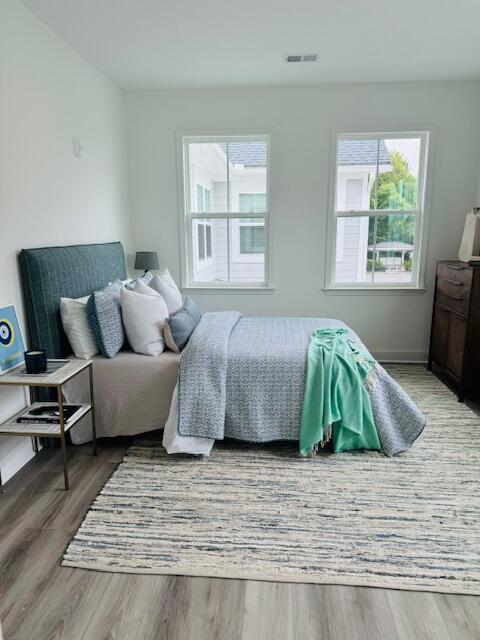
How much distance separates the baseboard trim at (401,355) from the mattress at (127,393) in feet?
8.46

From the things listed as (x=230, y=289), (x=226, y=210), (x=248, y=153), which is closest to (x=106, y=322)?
(x=230, y=289)

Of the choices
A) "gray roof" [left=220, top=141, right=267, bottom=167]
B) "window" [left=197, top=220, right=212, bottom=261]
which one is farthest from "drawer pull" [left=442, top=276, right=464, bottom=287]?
"window" [left=197, top=220, right=212, bottom=261]

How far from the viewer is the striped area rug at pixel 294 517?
172 centimetres

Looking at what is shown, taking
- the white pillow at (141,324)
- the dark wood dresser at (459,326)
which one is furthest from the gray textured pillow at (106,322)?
the dark wood dresser at (459,326)

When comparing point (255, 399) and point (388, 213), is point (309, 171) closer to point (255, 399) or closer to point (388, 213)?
point (388, 213)

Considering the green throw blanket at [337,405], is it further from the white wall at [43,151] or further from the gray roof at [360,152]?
the gray roof at [360,152]

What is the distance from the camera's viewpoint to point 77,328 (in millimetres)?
2729

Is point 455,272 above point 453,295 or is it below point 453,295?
above

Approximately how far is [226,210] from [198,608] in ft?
12.0

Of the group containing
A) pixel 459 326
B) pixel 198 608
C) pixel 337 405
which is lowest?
pixel 198 608

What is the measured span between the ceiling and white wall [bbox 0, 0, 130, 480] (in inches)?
7.9

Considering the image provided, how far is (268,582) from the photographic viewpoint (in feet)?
5.44

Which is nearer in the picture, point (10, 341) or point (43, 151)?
point (10, 341)

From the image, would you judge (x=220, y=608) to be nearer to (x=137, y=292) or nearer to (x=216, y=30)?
(x=137, y=292)
